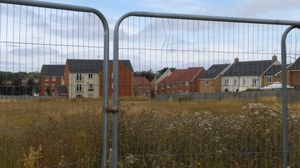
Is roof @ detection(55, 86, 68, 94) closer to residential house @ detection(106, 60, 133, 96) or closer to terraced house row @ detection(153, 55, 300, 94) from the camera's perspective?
residential house @ detection(106, 60, 133, 96)

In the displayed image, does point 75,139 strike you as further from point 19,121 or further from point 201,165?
point 201,165

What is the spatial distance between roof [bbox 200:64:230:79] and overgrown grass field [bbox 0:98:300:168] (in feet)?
1.26

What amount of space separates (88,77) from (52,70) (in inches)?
20.9

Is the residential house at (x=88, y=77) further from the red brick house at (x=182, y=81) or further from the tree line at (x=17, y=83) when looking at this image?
the red brick house at (x=182, y=81)

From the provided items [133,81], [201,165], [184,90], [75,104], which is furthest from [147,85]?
[201,165]

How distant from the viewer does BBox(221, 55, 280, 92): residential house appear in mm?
5809

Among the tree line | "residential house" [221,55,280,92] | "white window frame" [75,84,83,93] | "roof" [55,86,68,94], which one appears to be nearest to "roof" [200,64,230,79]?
"residential house" [221,55,280,92]

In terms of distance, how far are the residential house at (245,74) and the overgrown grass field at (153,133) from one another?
12.1 inches

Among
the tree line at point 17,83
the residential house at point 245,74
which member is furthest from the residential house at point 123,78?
the residential house at point 245,74

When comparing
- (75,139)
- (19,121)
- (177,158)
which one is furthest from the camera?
(177,158)

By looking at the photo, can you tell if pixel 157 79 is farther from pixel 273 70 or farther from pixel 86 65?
pixel 273 70

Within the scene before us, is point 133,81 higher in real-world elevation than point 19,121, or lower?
higher

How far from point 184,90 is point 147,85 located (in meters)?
0.54

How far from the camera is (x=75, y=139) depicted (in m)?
5.41
